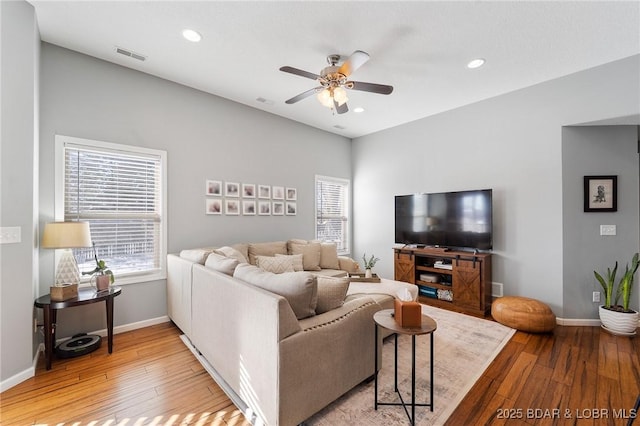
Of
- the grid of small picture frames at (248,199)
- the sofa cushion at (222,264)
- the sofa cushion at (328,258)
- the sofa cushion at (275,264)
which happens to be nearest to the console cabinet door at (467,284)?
the sofa cushion at (328,258)

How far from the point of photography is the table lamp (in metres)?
2.41

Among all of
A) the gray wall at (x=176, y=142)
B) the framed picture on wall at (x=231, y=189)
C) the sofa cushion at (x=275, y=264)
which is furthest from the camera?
the framed picture on wall at (x=231, y=189)

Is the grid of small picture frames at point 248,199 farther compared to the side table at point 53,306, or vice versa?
the grid of small picture frames at point 248,199

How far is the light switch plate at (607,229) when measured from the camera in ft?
10.9

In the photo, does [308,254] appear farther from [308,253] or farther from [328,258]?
[328,258]

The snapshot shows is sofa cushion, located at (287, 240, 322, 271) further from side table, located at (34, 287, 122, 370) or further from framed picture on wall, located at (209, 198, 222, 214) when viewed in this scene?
side table, located at (34, 287, 122, 370)

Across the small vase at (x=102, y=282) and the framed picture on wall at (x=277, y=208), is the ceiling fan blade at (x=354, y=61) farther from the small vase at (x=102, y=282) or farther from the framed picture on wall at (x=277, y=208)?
the small vase at (x=102, y=282)

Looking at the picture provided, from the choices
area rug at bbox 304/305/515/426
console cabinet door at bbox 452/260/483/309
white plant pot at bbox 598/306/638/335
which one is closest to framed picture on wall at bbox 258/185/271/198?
area rug at bbox 304/305/515/426

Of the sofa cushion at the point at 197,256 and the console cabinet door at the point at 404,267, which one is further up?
the sofa cushion at the point at 197,256

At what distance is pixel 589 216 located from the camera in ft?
11.1

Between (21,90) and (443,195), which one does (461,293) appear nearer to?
(443,195)

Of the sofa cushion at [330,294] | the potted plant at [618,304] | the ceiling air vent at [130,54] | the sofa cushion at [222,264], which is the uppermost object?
the ceiling air vent at [130,54]

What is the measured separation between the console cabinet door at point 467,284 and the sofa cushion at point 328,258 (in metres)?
1.80

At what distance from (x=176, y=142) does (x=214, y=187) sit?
2.46ft
